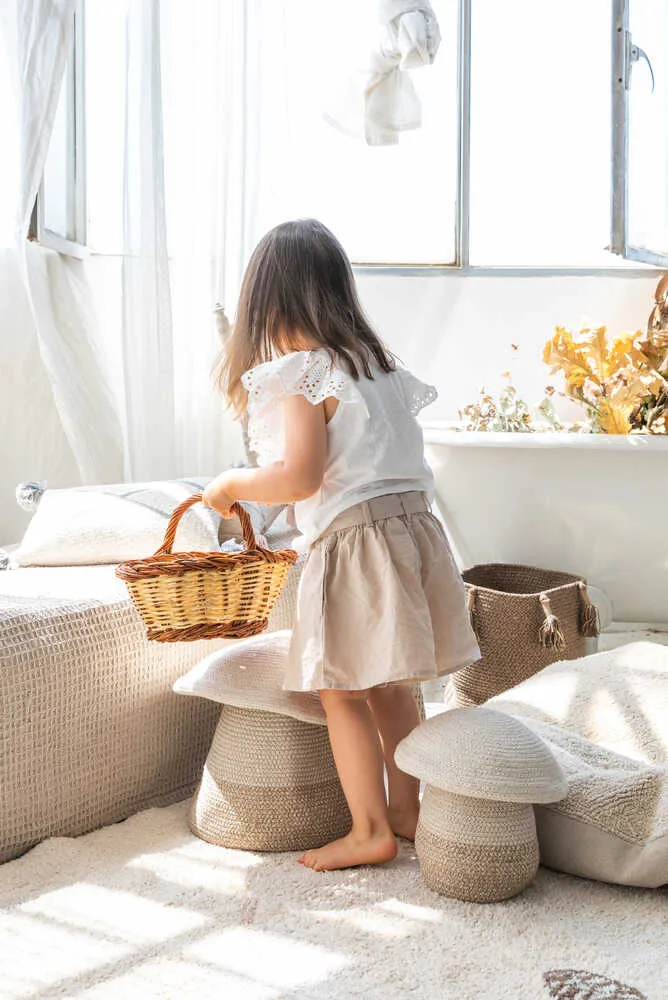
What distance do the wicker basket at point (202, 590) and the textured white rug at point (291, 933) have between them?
1.10 ft

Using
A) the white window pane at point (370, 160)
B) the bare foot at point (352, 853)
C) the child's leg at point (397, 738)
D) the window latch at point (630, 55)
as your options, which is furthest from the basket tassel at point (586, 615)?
the white window pane at point (370, 160)

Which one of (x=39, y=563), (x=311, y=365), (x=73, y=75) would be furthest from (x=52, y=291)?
(x=311, y=365)

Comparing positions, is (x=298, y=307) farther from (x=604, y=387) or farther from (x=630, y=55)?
(x=630, y=55)

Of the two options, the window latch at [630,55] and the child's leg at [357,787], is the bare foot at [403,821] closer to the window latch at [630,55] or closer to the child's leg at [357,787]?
the child's leg at [357,787]

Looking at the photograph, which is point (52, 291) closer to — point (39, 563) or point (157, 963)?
point (39, 563)

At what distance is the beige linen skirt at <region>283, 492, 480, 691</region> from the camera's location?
4.91 feet

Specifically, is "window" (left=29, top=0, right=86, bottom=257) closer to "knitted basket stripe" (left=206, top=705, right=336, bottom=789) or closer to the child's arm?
the child's arm

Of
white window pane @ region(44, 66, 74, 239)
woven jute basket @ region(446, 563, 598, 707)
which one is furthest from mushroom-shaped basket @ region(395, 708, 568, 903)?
white window pane @ region(44, 66, 74, 239)

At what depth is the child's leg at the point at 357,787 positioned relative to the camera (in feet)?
4.91

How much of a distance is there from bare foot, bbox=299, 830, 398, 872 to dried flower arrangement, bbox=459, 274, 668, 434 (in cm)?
140

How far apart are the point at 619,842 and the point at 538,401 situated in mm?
1957

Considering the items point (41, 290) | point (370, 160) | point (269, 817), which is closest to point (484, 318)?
point (370, 160)

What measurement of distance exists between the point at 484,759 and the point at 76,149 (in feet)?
7.22

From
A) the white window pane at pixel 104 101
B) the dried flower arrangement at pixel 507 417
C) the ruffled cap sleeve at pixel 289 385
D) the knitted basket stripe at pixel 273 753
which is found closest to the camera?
the ruffled cap sleeve at pixel 289 385
